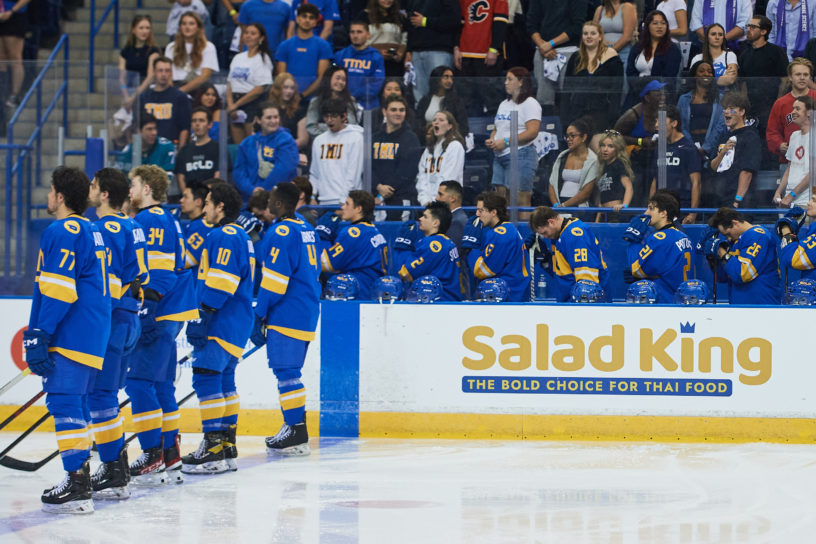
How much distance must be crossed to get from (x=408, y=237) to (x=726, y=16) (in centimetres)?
432

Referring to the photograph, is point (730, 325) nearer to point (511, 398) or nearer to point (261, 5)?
point (511, 398)

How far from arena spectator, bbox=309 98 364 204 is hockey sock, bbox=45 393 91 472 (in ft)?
12.9

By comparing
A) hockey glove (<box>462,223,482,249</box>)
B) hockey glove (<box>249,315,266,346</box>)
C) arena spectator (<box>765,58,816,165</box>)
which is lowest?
hockey glove (<box>249,315,266,346</box>)

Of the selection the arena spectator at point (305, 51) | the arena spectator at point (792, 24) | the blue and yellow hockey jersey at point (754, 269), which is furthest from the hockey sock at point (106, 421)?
the arena spectator at point (792, 24)

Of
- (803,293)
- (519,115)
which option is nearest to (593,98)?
(519,115)

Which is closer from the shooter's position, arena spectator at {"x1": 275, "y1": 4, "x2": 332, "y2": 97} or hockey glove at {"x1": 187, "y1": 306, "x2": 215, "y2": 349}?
hockey glove at {"x1": 187, "y1": 306, "x2": 215, "y2": 349}

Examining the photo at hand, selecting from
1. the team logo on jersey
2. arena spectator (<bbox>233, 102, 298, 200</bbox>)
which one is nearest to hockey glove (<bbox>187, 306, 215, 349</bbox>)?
arena spectator (<bbox>233, 102, 298, 200</bbox>)

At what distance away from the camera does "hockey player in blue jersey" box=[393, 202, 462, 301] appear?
9.02m

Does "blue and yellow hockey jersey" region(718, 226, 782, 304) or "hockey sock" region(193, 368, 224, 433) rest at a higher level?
"blue and yellow hockey jersey" region(718, 226, 782, 304)

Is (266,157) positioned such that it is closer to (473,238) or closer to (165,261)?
(473,238)

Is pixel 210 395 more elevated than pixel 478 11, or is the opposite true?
pixel 478 11

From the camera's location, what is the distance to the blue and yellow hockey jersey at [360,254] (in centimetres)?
895

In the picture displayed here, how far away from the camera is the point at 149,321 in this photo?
668cm

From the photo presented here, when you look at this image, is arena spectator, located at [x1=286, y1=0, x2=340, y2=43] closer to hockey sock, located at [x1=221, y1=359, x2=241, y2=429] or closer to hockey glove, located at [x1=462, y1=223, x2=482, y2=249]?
hockey glove, located at [x1=462, y1=223, x2=482, y2=249]
